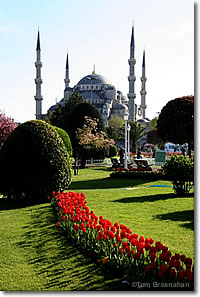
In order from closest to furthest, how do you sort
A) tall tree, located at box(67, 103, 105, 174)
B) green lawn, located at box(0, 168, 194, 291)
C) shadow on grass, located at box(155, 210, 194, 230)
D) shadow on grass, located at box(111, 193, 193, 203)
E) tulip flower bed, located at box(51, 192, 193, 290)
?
tulip flower bed, located at box(51, 192, 193, 290) → green lawn, located at box(0, 168, 194, 291) → shadow on grass, located at box(155, 210, 194, 230) → shadow on grass, located at box(111, 193, 193, 203) → tall tree, located at box(67, 103, 105, 174)

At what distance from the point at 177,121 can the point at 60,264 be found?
512 inches

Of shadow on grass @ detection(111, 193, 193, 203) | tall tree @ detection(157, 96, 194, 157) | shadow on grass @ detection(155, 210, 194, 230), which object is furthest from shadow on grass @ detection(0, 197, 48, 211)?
tall tree @ detection(157, 96, 194, 157)

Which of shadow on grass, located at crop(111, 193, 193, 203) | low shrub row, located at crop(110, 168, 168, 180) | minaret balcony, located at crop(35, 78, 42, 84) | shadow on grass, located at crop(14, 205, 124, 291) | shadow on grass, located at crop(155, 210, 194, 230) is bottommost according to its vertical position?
shadow on grass, located at crop(14, 205, 124, 291)

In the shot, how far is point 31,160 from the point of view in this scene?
7.96m

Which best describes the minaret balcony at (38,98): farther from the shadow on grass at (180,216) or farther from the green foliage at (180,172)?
the shadow on grass at (180,216)

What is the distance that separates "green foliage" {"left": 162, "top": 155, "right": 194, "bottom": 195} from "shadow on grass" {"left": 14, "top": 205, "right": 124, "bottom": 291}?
172 inches

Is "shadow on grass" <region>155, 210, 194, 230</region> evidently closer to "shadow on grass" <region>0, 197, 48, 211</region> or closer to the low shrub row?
Answer: "shadow on grass" <region>0, 197, 48, 211</region>

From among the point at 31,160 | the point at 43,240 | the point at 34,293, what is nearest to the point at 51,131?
the point at 31,160

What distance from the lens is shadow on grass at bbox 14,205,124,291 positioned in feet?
11.6

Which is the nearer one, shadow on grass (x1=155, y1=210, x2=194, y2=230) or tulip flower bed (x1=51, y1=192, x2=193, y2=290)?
tulip flower bed (x1=51, y1=192, x2=193, y2=290)

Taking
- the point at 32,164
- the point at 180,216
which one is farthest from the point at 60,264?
the point at 32,164

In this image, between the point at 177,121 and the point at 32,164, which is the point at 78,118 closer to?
the point at 177,121

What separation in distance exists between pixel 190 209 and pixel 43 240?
3702 mm

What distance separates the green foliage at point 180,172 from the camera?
352 inches
